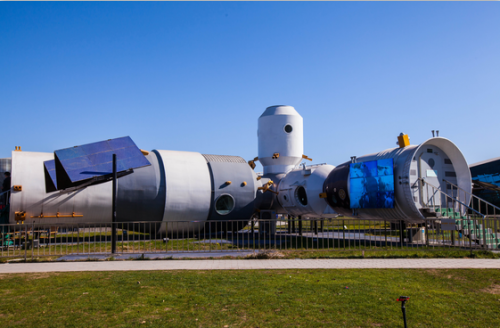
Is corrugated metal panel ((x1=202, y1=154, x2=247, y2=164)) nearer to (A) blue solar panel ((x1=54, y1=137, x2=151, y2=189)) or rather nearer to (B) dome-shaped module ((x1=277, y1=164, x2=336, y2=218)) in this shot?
(B) dome-shaped module ((x1=277, y1=164, x2=336, y2=218))

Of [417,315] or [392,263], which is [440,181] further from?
[417,315]

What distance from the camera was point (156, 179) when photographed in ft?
68.8

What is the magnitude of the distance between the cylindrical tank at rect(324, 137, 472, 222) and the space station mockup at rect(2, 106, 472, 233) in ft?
0.16

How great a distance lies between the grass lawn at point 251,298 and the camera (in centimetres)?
662

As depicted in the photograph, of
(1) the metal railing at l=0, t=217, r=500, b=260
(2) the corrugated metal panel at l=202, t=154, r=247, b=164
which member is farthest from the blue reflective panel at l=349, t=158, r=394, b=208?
(2) the corrugated metal panel at l=202, t=154, r=247, b=164

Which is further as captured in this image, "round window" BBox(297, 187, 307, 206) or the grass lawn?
"round window" BBox(297, 187, 307, 206)

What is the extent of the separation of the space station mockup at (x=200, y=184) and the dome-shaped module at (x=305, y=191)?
0.06m

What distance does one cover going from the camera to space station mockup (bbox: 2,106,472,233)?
1750 cm

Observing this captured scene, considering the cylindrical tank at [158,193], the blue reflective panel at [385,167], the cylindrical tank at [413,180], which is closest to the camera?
the cylindrical tank at [413,180]

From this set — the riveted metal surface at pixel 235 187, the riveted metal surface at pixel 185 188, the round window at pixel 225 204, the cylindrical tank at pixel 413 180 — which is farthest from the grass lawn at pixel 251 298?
the round window at pixel 225 204

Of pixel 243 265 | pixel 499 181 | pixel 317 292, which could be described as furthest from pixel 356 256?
pixel 499 181

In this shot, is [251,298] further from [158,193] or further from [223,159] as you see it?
[223,159]

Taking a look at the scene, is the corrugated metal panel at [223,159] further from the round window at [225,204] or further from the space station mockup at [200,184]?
the round window at [225,204]

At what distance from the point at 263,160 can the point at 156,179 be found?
31.8ft
